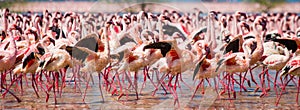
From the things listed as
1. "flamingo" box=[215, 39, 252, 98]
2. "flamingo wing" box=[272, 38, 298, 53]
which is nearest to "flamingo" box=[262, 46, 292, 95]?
"flamingo wing" box=[272, 38, 298, 53]

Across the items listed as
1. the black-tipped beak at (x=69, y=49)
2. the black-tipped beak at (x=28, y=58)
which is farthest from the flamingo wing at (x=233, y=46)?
the black-tipped beak at (x=28, y=58)

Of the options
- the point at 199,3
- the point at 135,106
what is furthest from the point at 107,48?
the point at 199,3

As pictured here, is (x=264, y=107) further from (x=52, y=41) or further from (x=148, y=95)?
(x=52, y=41)

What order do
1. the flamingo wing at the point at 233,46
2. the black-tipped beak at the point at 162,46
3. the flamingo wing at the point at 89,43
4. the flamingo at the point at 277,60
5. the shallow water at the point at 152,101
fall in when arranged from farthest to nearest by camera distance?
the flamingo wing at the point at 233,46 → the flamingo at the point at 277,60 → the flamingo wing at the point at 89,43 → the shallow water at the point at 152,101 → the black-tipped beak at the point at 162,46

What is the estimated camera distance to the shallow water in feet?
29.2

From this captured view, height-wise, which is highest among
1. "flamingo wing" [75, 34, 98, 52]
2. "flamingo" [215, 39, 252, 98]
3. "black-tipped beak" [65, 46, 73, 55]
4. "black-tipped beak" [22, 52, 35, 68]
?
"flamingo wing" [75, 34, 98, 52]

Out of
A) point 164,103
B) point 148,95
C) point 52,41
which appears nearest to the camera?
point 164,103

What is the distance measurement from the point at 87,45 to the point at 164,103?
1330 mm

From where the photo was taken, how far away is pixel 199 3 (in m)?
10.5

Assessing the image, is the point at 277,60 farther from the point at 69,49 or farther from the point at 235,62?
the point at 69,49

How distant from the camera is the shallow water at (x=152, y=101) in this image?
8898mm

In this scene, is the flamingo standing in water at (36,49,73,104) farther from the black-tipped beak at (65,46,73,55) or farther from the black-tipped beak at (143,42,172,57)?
the black-tipped beak at (143,42,172,57)

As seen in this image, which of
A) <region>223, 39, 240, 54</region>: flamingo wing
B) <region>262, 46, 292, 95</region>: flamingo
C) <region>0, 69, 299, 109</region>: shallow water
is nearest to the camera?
<region>0, 69, 299, 109</region>: shallow water

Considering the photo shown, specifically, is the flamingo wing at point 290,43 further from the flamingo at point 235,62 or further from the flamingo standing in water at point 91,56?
the flamingo standing in water at point 91,56
